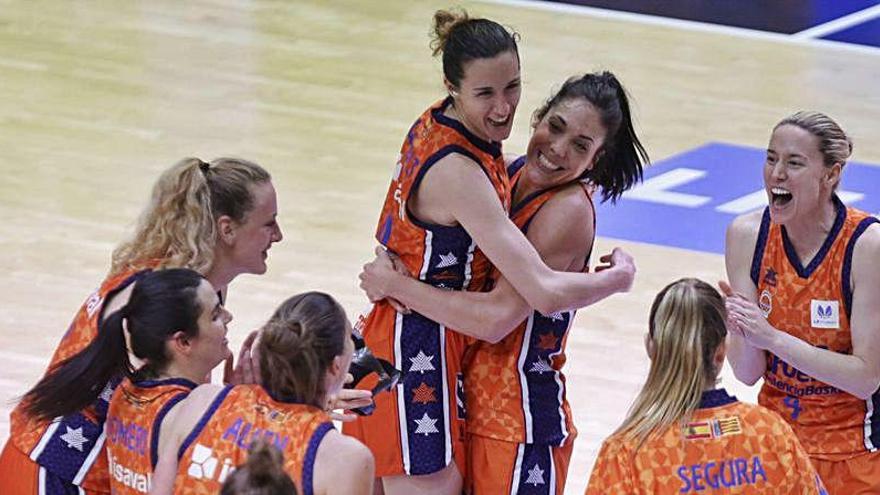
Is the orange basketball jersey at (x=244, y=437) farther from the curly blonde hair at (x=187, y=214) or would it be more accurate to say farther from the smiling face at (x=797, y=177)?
the smiling face at (x=797, y=177)

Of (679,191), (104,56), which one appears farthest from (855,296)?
(104,56)

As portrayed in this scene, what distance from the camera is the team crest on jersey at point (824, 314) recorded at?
14.6 ft

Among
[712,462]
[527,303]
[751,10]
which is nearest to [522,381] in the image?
[527,303]

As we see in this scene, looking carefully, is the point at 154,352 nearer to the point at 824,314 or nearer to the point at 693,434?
the point at 693,434

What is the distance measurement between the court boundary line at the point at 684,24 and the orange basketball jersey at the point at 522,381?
303 inches

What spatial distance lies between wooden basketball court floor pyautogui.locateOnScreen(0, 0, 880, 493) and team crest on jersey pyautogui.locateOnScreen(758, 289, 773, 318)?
162 centimetres

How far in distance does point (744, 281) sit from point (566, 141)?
65 cm

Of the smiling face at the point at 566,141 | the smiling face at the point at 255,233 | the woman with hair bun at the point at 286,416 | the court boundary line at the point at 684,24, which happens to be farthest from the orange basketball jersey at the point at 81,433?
the court boundary line at the point at 684,24

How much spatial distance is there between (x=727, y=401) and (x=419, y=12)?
8.95 meters

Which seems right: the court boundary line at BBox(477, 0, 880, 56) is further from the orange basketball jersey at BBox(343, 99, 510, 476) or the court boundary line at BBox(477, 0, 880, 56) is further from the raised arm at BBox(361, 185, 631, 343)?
the orange basketball jersey at BBox(343, 99, 510, 476)

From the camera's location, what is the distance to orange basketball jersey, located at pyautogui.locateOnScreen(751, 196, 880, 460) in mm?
4461

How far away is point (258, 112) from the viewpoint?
10.0 m

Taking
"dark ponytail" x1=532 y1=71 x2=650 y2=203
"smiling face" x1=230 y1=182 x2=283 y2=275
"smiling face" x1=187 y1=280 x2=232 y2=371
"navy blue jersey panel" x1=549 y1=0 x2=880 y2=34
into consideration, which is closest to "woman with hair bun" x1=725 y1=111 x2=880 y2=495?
"dark ponytail" x1=532 y1=71 x2=650 y2=203

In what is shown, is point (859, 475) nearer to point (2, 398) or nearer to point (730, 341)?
point (730, 341)
